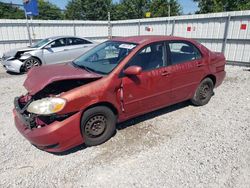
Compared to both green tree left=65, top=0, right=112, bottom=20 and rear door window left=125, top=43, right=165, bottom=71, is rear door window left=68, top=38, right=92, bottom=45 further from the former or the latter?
green tree left=65, top=0, right=112, bottom=20

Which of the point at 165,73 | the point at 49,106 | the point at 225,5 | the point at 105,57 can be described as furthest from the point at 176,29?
the point at 225,5

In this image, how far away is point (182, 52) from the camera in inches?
163

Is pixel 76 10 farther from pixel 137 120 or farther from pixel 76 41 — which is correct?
pixel 137 120

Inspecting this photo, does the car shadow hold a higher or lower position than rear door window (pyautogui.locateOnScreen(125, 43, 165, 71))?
lower

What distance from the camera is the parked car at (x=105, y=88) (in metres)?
2.76

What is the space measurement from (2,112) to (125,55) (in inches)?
124

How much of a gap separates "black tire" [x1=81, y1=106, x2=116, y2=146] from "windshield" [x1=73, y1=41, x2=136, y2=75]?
624mm

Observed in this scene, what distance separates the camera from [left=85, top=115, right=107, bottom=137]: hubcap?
305 centimetres

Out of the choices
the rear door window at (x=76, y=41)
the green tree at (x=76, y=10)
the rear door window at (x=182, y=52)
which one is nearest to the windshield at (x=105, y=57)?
the rear door window at (x=182, y=52)

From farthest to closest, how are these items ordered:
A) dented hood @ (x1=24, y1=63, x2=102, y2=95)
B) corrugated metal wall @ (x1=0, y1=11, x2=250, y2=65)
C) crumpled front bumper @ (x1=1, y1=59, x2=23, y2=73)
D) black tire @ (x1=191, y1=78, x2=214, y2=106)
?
corrugated metal wall @ (x1=0, y1=11, x2=250, y2=65) < crumpled front bumper @ (x1=1, y1=59, x2=23, y2=73) < black tire @ (x1=191, y1=78, x2=214, y2=106) < dented hood @ (x1=24, y1=63, x2=102, y2=95)

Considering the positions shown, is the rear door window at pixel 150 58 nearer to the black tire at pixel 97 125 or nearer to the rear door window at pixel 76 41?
the black tire at pixel 97 125

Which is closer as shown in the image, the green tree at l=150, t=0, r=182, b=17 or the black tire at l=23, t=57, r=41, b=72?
the black tire at l=23, t=57, r=41, b=72

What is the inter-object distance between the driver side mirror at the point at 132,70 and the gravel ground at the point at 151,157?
1106 mm

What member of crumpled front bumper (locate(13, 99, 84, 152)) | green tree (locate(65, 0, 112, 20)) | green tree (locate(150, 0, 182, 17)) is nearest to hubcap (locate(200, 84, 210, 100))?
crumpled front bumper (locate(13, 99, 84, 152))
